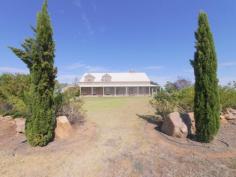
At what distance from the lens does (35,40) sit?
5887 millimetres

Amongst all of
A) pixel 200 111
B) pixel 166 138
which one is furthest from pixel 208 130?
pixel 166 138

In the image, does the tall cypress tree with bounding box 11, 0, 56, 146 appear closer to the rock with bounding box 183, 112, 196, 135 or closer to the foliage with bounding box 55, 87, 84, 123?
the foliage with bounding box 55, 87, 84, 123

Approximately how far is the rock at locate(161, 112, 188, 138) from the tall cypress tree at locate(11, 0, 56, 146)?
15.0 feet

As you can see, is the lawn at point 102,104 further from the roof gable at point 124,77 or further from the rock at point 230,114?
the roof gable at point 124,77

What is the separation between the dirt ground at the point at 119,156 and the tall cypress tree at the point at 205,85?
1.95 ft

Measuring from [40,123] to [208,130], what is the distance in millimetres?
5864

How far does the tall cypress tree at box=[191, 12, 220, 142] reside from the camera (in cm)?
587

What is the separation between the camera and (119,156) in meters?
5.05

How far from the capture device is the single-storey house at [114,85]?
37.6m

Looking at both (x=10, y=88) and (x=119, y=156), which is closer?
(x=119, y=156)

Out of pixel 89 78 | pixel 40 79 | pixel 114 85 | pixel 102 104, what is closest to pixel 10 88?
pixel 40 79

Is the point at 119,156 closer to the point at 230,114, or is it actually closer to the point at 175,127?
the point at 175,127

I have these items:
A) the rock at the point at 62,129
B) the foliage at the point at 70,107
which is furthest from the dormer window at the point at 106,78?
the rock at the point at 62,129

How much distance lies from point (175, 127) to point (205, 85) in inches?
75.9
